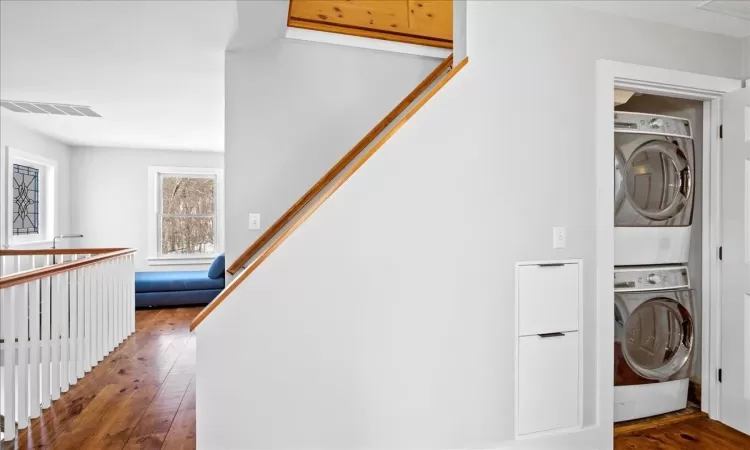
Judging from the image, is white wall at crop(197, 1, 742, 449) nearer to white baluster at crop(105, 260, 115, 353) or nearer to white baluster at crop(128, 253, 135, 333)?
white baluster at crop(105, 260, 115, 353)

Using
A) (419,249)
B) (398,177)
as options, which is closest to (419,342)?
(419,249)

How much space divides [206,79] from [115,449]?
273 centimetres

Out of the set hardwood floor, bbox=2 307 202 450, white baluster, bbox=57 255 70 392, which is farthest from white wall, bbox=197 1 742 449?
white baluster, bbox=57 255 70 392

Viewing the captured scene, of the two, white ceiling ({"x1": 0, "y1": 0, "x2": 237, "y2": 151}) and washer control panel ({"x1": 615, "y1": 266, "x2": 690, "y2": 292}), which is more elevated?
white ceiling ({"x1": 0, "y1": 0, "x2": 237, "y2": 151})

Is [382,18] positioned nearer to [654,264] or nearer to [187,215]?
[654,264]

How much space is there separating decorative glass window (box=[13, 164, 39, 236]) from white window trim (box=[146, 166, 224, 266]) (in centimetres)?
140

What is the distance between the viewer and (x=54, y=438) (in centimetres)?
228

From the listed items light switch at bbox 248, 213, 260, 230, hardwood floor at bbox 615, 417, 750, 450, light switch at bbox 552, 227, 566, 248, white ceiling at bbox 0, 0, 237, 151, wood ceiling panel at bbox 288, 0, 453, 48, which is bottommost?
hardwood floor at bbox 615, 417, 750, 450

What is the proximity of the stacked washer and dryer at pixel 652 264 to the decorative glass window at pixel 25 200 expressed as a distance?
6381 mm

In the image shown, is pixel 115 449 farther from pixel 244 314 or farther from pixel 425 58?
pixel 425 58

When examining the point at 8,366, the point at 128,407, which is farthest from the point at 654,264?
the point at 8,366

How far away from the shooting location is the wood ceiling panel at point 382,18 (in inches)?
108

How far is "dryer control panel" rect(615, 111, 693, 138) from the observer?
2.37 m

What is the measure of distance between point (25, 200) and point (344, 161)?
208 inches
